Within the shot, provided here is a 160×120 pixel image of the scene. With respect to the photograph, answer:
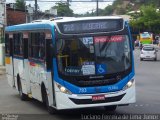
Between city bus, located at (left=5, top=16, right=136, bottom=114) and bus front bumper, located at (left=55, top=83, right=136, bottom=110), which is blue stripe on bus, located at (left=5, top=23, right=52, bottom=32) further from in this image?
bus front bumper, located at (left=55, top=83, right=136, bottom=110)

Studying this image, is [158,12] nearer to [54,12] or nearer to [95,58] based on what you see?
[54,12]

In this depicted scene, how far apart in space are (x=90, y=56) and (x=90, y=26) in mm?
810

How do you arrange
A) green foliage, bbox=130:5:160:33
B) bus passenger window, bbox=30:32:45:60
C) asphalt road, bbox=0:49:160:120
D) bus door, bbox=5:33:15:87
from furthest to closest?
A: green foliage, bbox=130:5:160:33 < bus door, bbox=5:33:15:87 < bus passenger window, bbox=30:32:45:60 < asphalt road, bbox=0:49:160:120

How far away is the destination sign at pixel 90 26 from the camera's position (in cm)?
1432

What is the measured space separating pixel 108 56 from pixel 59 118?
204cm

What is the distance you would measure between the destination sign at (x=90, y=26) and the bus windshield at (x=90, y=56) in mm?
219

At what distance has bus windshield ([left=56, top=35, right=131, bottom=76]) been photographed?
46.2 ft

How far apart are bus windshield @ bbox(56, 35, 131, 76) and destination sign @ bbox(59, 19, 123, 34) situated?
8.6 inches

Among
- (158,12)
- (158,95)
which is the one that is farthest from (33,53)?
(158,12)

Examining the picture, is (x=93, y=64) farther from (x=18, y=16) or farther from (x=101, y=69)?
(x=18, y=16)

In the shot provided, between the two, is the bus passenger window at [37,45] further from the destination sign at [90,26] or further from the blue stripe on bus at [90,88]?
the blue stripe on bus at [90,88]

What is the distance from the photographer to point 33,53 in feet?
56.0

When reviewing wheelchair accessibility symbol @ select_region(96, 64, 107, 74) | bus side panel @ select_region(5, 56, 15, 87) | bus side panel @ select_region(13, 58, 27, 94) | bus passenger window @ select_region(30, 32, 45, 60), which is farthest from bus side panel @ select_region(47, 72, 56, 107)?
bus side panel @ select_region(5, 56, 15, 87)

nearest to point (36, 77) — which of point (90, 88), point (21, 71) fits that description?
point (21, 71)
